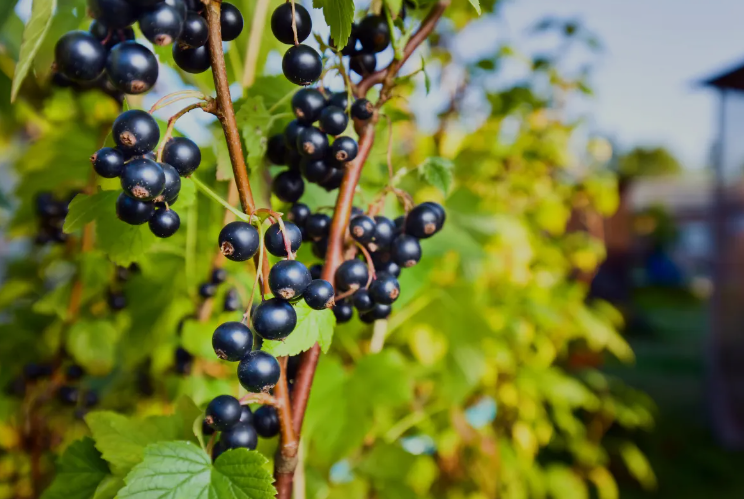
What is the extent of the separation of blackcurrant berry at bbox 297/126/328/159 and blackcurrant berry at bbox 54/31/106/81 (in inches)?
8.1

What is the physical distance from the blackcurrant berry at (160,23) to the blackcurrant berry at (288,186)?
0.25 meters

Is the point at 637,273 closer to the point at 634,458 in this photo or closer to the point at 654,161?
the point at 654,161

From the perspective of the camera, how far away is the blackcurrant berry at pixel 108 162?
428 millimetres

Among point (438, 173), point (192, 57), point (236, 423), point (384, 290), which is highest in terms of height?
point (192, 57)

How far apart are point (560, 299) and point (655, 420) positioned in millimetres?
2343

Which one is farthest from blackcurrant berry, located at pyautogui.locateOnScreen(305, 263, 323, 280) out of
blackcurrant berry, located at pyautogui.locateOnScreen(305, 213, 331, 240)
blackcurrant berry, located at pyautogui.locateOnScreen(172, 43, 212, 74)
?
blackcurrant berry, located at pyautogui.locateOnScreen(172, 43, 212, 74)

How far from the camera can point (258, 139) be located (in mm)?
581

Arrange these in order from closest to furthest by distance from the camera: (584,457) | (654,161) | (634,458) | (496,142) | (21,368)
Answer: (21,368) → (496,142) → (584,457) → (634,458) → (654,161)

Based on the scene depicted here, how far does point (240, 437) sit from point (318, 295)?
0.16m

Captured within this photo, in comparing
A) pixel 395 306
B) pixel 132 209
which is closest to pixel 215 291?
pixel 395 306

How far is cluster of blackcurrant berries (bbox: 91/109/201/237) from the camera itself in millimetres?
407

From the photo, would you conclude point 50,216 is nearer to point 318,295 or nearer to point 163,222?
point 163,222

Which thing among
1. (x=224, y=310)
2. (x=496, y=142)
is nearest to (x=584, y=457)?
(x=496, y=142)

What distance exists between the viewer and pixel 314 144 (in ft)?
1.77
